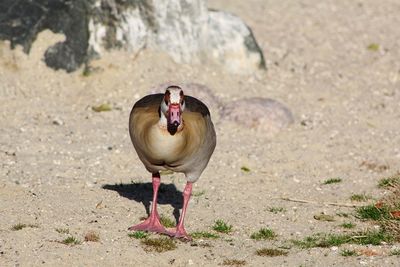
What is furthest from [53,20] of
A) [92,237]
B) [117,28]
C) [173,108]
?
[173,108]

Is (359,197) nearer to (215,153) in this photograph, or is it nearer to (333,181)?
(333,181)

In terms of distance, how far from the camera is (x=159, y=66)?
46.8 ft

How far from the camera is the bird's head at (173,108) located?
7625mm

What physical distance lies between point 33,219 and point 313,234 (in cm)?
277

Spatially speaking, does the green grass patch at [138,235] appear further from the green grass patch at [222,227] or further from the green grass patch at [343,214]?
the green grass patch at [343,214]

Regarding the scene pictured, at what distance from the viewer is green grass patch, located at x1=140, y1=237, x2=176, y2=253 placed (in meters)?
8.18

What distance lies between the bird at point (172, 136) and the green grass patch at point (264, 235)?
28.6 inches

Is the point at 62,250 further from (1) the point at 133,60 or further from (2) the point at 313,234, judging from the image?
(1) the point at 133,60

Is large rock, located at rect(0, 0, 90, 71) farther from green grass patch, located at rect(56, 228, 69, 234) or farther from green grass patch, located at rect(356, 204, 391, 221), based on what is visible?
green grass patch, located at rect(356, 204, 391, 221)

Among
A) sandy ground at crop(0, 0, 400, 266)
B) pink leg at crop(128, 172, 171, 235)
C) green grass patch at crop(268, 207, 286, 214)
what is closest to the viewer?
sandy ground at crop(0, 0, 400, 266)

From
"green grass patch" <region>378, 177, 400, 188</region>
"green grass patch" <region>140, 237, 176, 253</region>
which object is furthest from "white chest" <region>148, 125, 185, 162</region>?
"green grass patch" <region>378, 177, 400, 188</region>

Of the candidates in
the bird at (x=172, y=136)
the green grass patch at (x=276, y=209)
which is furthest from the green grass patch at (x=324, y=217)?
the bird at (x=172, y=136)

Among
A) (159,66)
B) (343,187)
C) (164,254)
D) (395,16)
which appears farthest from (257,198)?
(395,16)

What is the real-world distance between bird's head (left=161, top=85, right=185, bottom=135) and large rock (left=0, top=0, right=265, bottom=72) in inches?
253
